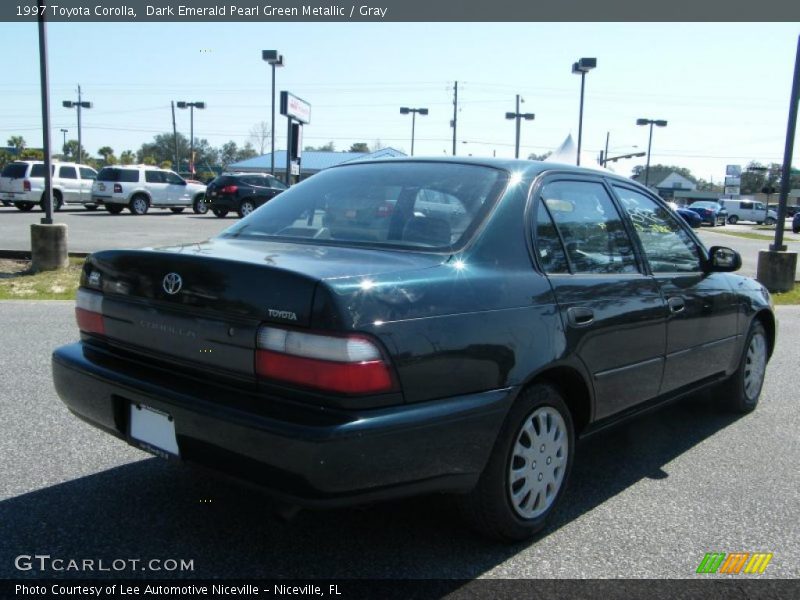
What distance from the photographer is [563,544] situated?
2980 mm

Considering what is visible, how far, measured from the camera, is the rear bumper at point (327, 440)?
2287 mm

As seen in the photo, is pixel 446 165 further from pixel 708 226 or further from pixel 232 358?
pixel 708 226

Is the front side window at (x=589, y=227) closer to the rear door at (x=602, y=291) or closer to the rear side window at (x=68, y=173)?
the rear door at (x=602, y=291)

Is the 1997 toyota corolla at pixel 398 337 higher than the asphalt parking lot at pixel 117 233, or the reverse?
the 1997 toyota corolla at pixel 398 337

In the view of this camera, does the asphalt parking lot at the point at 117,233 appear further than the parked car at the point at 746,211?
No

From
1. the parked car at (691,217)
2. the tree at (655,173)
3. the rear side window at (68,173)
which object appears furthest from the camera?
the tree at (655,173)

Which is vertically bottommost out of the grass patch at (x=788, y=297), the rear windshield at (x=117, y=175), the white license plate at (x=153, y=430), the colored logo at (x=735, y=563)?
the grass patch at (x=788, y=297)

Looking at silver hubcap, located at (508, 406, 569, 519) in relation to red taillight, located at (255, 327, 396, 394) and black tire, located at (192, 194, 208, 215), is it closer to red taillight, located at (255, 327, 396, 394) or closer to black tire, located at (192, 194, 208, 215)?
red taillight, located at (255, 327, 396, 394)

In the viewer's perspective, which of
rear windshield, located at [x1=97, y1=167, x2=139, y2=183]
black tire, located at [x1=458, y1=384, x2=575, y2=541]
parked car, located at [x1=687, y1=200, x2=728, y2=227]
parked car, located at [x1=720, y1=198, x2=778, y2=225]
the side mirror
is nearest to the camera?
black tire, located at [x1=458, y1=384, x2=575, y2=541]

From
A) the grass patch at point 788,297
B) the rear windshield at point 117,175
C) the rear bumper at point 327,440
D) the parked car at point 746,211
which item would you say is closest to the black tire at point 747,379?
the rear bumper at point 327,440

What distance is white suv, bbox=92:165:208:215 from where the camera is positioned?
25.8 m

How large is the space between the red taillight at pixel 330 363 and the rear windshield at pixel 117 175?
84.9 feet

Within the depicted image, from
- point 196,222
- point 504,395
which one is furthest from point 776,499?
point 196,222

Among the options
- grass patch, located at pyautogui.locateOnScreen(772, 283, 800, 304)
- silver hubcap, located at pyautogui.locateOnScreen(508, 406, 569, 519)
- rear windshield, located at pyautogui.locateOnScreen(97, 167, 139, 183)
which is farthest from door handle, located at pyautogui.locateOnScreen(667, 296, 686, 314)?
rear windshield, located at pyautogui.locateOnScreen(97, 167, 139, 183)
